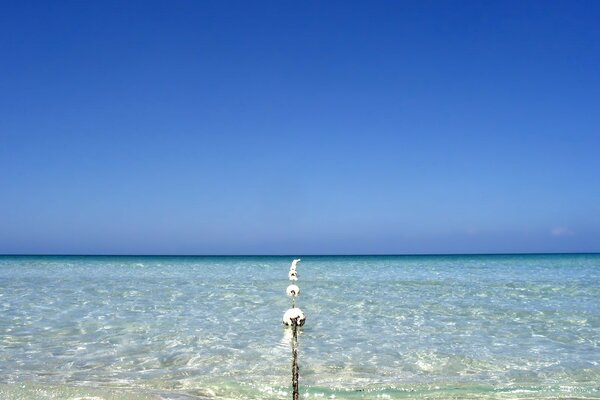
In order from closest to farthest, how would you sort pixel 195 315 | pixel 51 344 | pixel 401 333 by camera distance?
pixel 51 344, pixel 401 333, pixel 195 315

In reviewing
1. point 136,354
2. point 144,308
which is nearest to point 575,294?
point 144,308

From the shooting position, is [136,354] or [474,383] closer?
[474,383]

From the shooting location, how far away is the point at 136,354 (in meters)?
9.12

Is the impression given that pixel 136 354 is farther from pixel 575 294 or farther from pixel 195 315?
pixel 575 294

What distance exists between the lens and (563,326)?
12.0m

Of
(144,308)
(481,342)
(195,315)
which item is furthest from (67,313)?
(481,342)

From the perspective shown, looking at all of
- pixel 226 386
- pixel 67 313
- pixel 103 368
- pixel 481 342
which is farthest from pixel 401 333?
pixel 67 313

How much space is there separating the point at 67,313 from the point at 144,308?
2115 mm

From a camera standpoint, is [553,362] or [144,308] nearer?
[553,362]

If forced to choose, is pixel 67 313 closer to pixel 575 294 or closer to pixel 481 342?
pixel 481 342

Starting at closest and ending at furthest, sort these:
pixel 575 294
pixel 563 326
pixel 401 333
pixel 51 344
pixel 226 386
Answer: pixel 226 386 < pixel 51 344 < pixel 401 333 < pixel 563 326 < pixel 575 294

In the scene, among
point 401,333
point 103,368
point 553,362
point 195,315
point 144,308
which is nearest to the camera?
point 103,368

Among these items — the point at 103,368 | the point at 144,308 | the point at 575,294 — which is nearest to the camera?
the point at 103,368

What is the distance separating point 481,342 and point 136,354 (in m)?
6.56
